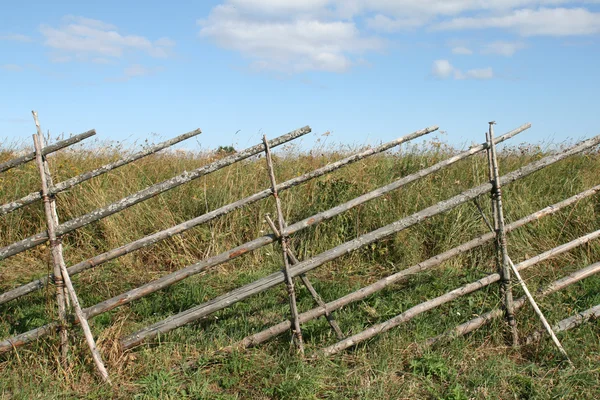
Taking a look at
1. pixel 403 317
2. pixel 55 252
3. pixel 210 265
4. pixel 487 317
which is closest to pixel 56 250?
pixel 55 252

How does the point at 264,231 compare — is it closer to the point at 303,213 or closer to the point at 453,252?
the point at 303,213

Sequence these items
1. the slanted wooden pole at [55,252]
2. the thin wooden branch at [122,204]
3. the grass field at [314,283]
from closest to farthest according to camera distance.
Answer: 1. the grass field at [314,283]
2. the slanted wooden pole at [55,252]
3. the thin wooden branch at [122,204]

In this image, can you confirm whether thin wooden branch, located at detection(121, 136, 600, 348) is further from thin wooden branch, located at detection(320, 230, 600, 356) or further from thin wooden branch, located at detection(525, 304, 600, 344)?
thin wooden branch, located at detection(525, 304, 600, 344)

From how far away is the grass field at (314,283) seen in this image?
3391mm

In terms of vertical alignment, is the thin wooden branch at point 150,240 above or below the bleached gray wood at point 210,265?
above

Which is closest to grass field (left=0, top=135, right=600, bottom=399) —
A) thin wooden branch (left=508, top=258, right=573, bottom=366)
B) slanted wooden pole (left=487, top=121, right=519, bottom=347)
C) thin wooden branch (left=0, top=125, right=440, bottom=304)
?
thin wooden branch (left=508, top=258, right=573, bottom=366)

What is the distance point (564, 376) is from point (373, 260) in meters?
2.11

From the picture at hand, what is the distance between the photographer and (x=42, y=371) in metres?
3.50

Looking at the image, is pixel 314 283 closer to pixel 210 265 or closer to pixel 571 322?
pixel 210 265

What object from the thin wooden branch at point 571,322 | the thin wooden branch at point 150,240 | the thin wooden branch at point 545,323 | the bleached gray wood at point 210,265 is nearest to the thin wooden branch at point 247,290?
the bleached gray wood at point 210,265

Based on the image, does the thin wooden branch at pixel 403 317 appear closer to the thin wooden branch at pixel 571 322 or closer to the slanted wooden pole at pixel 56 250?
the thin wooden branch at pixel 571 322

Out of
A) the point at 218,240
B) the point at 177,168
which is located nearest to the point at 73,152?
the point at 177,168

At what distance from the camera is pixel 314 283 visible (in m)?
4.87

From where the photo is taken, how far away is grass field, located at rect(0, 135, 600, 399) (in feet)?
11.1
